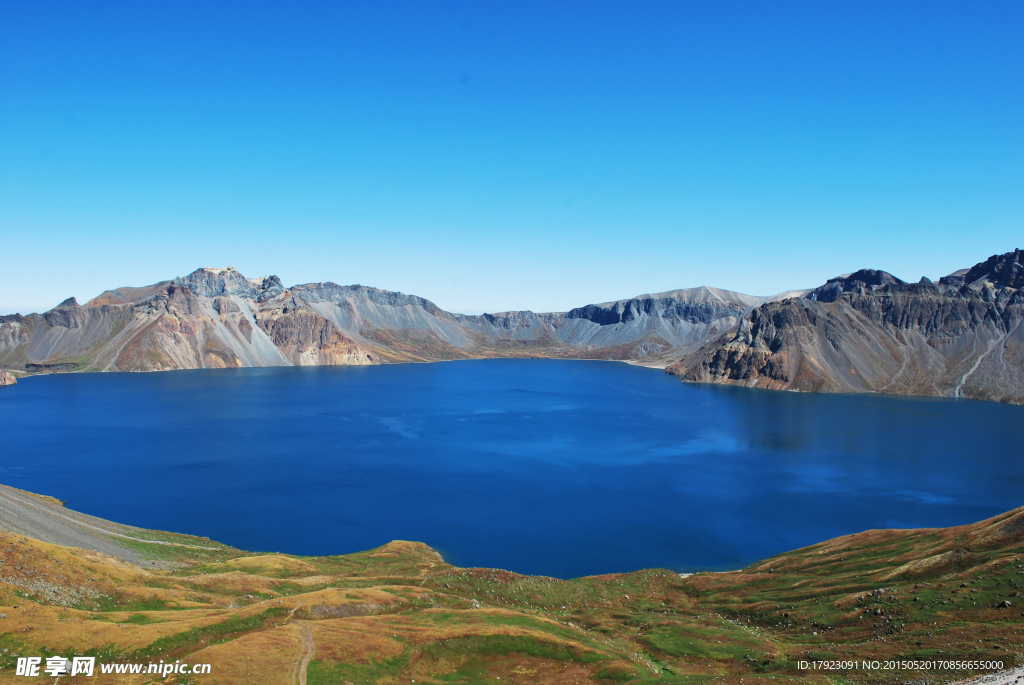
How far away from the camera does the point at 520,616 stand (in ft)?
157

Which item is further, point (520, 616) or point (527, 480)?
point (527, 480)

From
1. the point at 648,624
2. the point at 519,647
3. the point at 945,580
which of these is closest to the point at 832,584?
the point at 945,580

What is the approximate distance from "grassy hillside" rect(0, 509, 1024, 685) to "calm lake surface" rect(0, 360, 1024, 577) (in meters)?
15.6

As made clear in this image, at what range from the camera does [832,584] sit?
188 ft

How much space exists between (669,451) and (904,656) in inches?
4306

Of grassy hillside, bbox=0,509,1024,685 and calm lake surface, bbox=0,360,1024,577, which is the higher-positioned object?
grassy hillside, bbox=0,509,1024,685

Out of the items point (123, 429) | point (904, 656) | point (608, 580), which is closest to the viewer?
point (904, 656)

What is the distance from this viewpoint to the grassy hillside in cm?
3484

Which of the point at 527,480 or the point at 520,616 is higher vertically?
the point at 520,616

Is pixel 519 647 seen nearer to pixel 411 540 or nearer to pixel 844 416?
pixel 411 540

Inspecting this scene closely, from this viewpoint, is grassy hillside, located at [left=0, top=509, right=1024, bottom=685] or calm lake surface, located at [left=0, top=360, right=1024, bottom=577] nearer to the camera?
grassy hillside, located at [left=0, top=509, right=1024, bottom=685]

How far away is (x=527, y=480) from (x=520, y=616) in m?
68.9

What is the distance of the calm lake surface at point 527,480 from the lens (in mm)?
85938

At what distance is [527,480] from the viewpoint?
383 ft
